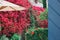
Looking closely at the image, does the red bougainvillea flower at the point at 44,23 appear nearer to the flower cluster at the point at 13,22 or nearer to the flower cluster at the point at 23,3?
the flower cluster at the point at 13,22

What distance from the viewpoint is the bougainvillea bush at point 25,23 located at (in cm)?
326

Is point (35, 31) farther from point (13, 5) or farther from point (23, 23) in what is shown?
point (13, 5)

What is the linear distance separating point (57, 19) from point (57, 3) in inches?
10.1

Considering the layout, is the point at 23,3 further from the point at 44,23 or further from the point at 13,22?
the point at 44,23

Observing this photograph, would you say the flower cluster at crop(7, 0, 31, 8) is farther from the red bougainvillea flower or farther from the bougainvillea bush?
the red bougainvillea flower

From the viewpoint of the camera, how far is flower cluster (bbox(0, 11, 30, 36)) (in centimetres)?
324

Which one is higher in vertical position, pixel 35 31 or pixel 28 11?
pixel 28 11

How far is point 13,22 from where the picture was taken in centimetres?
329

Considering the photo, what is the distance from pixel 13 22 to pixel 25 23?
7.5 inches

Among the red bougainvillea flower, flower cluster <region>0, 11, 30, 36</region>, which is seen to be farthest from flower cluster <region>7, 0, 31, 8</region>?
the red bougainvillea flower

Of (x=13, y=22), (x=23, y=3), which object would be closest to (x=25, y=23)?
(x=13, y=22)

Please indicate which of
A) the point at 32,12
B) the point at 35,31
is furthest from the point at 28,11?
the point at 35,31

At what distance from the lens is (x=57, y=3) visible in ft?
11.2

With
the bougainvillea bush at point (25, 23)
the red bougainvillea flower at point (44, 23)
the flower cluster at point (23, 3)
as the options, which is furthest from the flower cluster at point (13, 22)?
the red bougainvillea flower at point (44, 23)
